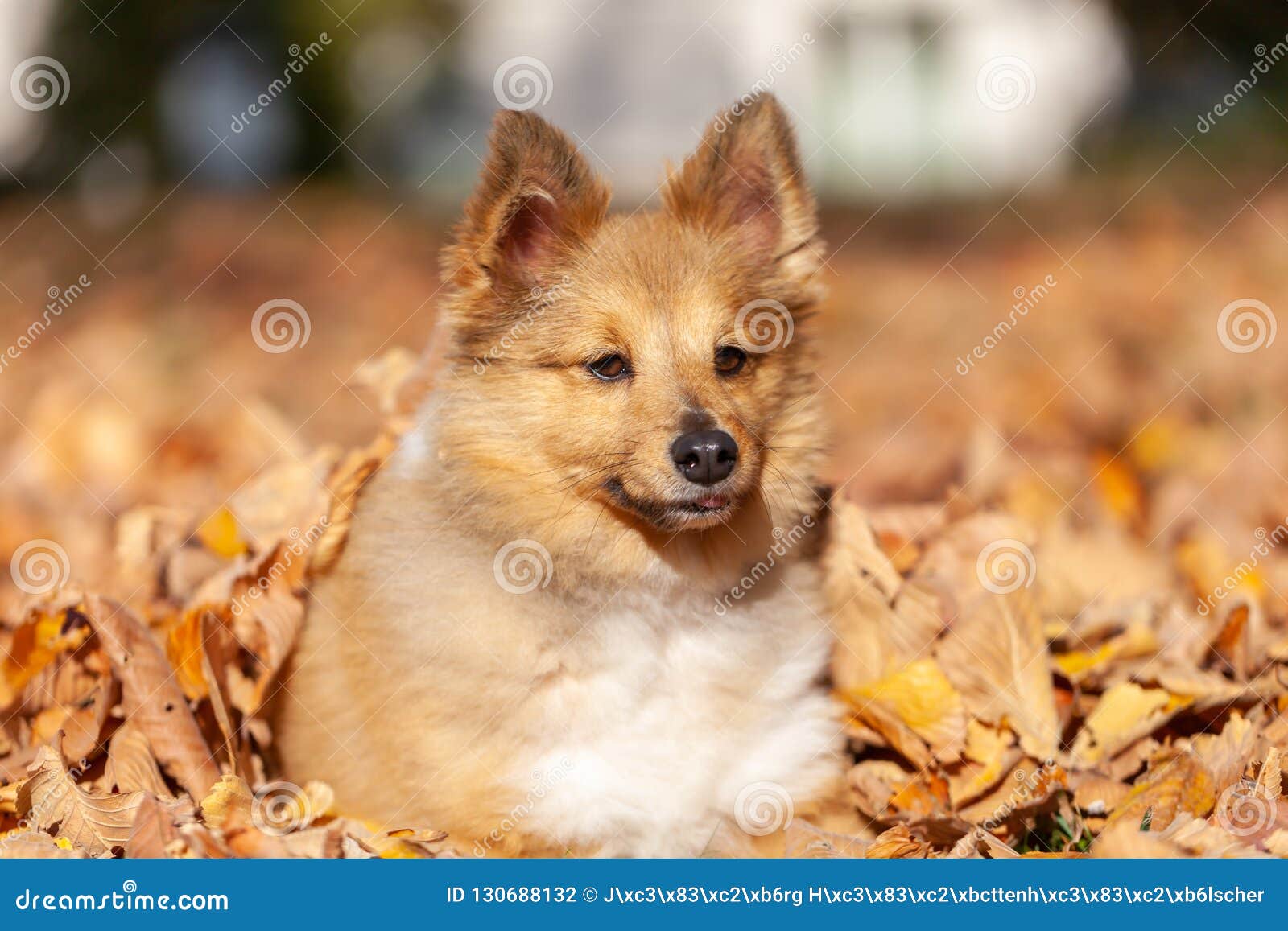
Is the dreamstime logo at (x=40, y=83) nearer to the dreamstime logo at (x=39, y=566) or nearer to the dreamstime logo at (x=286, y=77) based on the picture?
the dreamstime logo at (x=286, y=77)

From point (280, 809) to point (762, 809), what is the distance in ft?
5.32

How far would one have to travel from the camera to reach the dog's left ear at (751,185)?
4311mm

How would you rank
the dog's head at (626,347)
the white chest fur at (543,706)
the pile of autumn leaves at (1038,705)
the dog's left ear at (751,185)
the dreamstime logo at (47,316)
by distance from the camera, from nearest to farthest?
the pile of autumn leaves at (1038,705), the white chest fur at (543,706), the dog's head at (626,347), the dog's left ear at (751,185), the dreamstime logo at (47,316)

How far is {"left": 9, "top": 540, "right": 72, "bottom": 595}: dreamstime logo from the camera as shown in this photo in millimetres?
5180

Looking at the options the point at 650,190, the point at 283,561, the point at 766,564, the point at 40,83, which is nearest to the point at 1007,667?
the point at 766,564

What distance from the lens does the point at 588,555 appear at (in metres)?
3.98

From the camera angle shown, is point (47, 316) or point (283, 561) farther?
point (47, 316)

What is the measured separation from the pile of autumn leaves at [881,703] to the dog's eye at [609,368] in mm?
1183

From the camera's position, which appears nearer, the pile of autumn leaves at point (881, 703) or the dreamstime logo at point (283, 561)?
the pile of autumn leaves at point (881, 703)

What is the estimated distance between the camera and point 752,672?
13.5 feet

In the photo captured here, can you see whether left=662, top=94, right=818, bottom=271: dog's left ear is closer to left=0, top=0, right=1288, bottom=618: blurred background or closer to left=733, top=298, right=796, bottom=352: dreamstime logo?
left=733, top=298, right=796, bottom=352: dreamstime logo

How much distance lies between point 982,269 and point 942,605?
914 centimetres

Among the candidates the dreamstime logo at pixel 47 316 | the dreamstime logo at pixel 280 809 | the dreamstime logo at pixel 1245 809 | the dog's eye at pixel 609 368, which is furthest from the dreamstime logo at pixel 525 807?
the dreamstime logo at pixel 47 316

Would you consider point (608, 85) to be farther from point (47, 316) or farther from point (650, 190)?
point (650, 190)
